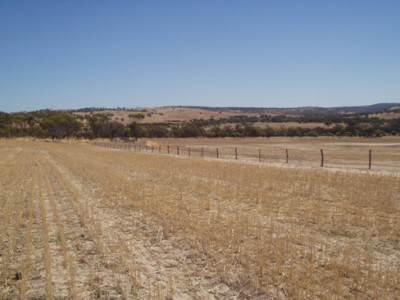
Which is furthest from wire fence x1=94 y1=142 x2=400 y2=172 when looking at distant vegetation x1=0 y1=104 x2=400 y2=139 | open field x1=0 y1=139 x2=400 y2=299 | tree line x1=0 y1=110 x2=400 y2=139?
tree line x1=0 y1=110 x2=400 y2=139

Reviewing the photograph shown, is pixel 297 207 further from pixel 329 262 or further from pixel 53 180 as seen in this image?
pixel 53 180

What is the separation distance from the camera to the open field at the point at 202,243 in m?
7.23

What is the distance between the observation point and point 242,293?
22.8ft

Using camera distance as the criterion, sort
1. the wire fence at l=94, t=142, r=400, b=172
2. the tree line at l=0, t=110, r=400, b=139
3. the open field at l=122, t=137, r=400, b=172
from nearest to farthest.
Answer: the wire fence at l=94, t=142, r=400, b=172
the open field at l=122, t=137, r=400, b=172
the tree line at l=0, t=110, r=400, b=139

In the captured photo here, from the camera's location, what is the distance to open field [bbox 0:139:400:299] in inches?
285

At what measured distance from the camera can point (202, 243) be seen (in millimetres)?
9953

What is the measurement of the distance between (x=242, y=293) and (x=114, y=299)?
234cm

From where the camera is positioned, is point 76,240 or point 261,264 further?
point 76,240

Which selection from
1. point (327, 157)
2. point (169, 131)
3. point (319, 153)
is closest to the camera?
point (327, 157)

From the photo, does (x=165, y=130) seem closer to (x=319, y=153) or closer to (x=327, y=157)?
(x=319, y=153)

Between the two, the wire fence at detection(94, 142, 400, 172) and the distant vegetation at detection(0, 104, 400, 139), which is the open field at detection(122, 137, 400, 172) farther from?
the distant vegetation at detection(0, 104, 400, 139)

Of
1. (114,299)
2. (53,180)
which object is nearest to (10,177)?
(53,180)

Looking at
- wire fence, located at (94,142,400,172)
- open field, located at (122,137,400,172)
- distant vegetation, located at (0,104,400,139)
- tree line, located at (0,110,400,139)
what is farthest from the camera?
tree line, located at (0,110,400,139)

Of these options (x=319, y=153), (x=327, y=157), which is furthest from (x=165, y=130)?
(x=327, y=157)
